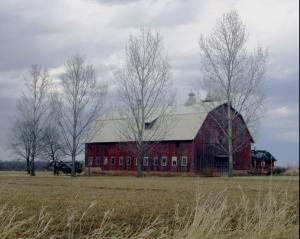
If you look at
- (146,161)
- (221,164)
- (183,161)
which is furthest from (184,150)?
(146,161)

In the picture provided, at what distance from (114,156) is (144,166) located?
4.56m

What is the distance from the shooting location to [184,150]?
2350 inches

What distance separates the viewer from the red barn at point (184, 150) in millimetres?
58688

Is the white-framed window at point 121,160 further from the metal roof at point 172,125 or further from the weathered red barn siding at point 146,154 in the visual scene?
the metal roof at point 172,125

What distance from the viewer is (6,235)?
289 inches

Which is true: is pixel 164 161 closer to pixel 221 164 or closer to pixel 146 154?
pixel 146 154

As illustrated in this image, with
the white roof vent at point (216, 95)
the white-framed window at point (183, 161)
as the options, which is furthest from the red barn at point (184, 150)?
the white roof vent at point (216, 95)

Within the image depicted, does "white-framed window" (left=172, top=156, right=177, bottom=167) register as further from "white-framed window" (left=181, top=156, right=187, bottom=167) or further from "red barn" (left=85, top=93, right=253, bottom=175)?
"white-framed window" (left=181, top=156, right=187, bottom=167)

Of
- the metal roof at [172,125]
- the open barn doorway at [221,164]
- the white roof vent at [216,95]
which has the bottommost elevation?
the open barn doorway at [221,164]

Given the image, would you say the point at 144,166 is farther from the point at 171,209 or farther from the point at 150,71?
the point at 171,209

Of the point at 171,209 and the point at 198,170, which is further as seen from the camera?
the point at 198,170

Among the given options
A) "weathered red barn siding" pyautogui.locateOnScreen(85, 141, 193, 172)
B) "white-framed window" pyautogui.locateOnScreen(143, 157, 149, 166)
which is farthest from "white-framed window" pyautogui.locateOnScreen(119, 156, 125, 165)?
"white-framed window" pyautogui.locateOnScreen(143, 157, 149, 166)

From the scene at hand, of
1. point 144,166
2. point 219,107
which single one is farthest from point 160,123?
point 219,107

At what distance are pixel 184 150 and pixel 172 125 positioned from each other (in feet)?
14.6
